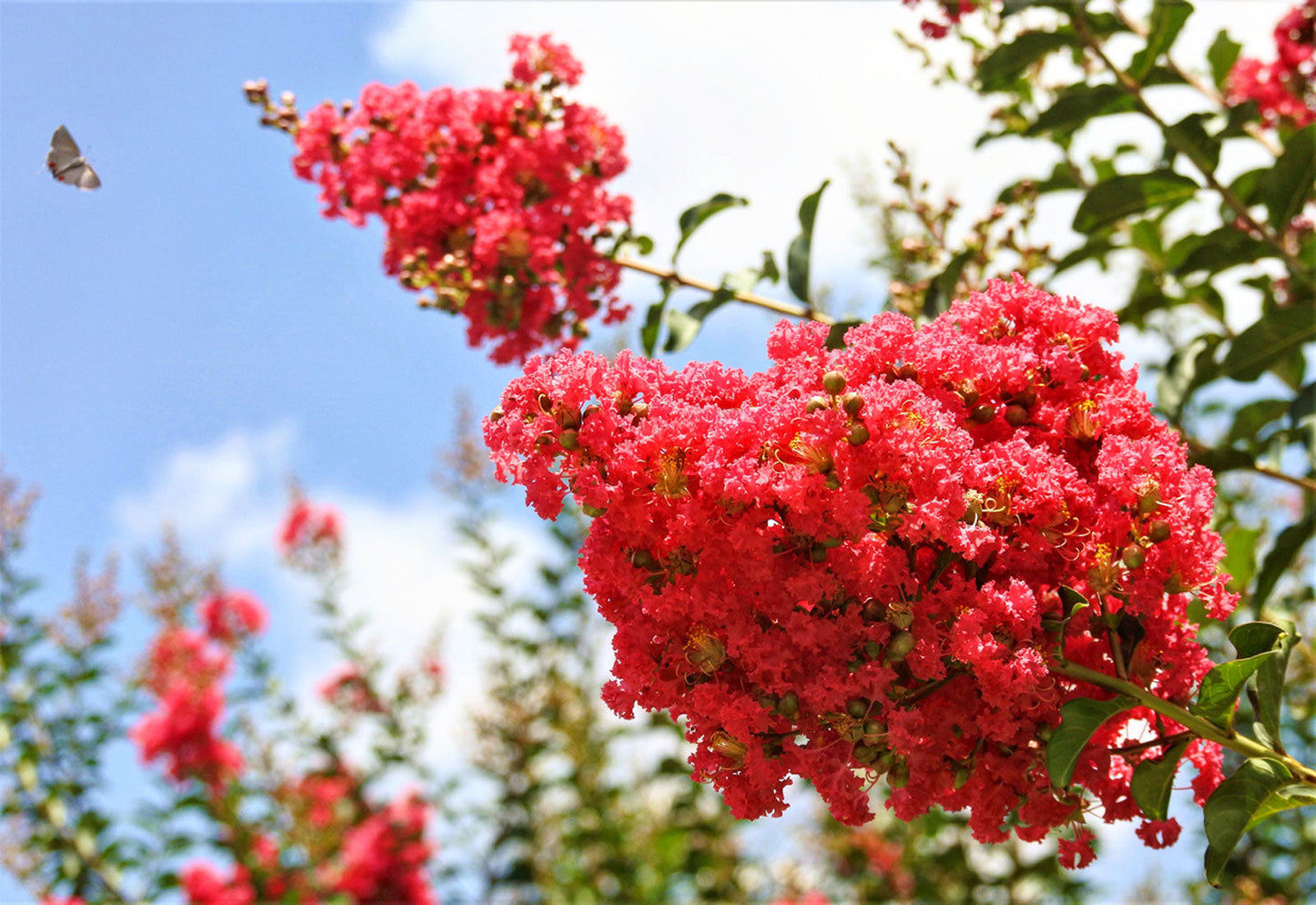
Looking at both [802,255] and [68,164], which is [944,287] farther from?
[68,164]

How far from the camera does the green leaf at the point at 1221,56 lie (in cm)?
308

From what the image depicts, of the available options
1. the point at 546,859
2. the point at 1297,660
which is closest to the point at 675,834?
the point at 546,859

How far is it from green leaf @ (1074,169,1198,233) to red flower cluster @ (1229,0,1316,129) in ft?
3.54

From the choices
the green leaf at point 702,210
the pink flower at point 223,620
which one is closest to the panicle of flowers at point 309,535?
the pink flower at point 223,620

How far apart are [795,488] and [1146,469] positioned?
491mm

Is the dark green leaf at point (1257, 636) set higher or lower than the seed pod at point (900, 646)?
lower

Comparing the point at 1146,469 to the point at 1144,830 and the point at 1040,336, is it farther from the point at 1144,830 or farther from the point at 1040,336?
the point at 1144,830

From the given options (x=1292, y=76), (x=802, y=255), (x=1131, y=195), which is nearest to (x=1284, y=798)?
(x=802, y=255)

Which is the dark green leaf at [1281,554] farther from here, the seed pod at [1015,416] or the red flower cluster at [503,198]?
A: the red flower cluster at [503,198]

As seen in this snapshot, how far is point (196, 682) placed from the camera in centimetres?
551

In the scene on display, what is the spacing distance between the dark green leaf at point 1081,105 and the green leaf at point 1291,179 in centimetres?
39

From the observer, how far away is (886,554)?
4.52ft

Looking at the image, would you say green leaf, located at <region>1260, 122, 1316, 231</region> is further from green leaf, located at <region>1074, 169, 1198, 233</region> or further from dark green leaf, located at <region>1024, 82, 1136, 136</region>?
dark green leaf, located at <region>1024, 82, 1136, 136</region>

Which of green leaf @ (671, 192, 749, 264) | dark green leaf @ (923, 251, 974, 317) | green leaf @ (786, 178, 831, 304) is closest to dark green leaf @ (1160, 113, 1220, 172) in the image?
dark green leaf @ (923, 251, 974, 317)
